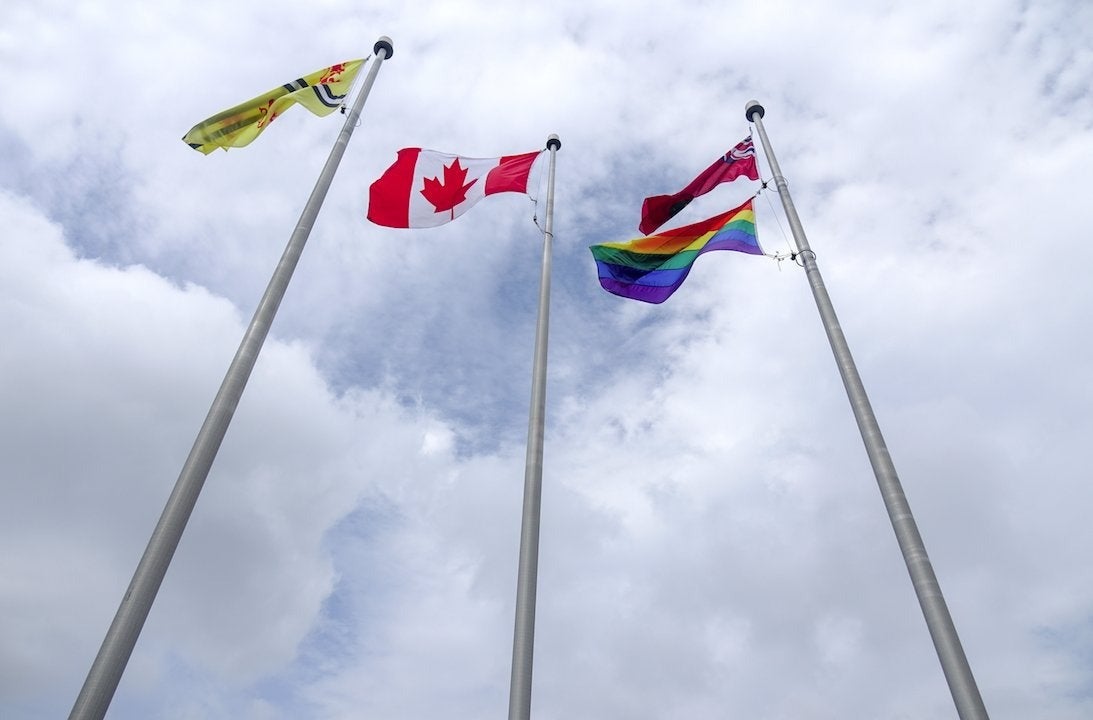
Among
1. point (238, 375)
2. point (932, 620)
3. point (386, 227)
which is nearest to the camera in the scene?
point (932, 620)

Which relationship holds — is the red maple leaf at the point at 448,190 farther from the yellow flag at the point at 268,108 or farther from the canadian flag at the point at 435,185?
the yellow flag at the point at 268,108

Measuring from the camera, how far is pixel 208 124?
21219 mm

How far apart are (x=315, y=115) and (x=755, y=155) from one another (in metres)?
13.2

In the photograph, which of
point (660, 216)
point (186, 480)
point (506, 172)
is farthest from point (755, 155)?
point (186, 480)

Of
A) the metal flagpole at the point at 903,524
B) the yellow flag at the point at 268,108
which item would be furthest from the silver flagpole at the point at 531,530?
the yellow flag at the point at 268,108

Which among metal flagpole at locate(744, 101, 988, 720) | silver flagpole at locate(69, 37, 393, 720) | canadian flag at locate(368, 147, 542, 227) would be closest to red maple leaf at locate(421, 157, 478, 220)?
canadian flag at locate(368, 147, 542, 227)

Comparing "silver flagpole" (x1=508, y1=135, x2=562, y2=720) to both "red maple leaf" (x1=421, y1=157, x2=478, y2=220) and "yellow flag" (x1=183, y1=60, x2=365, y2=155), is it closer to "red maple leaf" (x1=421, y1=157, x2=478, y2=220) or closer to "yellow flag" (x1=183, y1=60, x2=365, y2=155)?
"red maple leaf" (x1=421, y1=157, x2=478, y2=220)

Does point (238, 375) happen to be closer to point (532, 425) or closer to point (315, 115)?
point (532, 425)

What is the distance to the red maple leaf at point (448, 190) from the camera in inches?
926

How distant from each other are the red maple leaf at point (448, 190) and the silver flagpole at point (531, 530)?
382cm

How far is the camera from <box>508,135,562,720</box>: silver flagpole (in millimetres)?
13820

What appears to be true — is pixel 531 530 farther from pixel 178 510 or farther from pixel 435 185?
pixel 435 185

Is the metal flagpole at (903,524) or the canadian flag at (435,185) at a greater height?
the canadian flag at (435,185)

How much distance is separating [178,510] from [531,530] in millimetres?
6543
